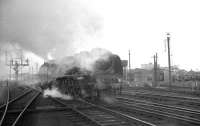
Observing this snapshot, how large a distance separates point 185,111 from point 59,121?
6.04m

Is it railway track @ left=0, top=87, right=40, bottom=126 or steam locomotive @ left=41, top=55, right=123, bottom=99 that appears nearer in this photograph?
railway track @ left=0, top=87, right=40, bottom=126

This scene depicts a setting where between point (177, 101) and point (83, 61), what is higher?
point (83, 61)

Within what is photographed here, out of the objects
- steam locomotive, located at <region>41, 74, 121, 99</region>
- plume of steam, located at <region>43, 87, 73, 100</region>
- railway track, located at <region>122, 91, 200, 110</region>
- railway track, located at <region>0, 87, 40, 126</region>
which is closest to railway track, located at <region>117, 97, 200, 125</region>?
railway track, located at <region>122, 91, 200, 110</region>

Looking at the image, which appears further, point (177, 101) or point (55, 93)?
point (55, 93)

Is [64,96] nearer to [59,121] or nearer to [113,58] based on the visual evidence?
[113,58]

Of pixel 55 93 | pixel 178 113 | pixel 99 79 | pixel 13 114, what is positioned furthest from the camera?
pixel 55 93

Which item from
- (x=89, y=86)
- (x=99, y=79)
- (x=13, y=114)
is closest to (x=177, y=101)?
(x=99, y=79)

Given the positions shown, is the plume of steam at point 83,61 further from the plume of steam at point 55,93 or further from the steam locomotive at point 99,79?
the plume of steam at point 55,93

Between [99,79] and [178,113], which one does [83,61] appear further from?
[178,113]

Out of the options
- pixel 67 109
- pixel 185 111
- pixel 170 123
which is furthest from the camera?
pixel 67 109

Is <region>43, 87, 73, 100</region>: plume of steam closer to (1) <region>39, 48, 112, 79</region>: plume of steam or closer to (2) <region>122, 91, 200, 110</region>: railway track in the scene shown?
(1) <region>39, 48, 112, 79</region>: plume of steam

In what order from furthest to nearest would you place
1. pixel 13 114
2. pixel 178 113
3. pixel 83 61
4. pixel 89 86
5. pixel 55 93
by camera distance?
pixel 55 93, pixel 83 61, pixel 89 86, pixel 13 114, pixel 178 113

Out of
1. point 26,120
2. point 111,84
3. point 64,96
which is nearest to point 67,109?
point 26,120

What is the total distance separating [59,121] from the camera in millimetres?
9508
